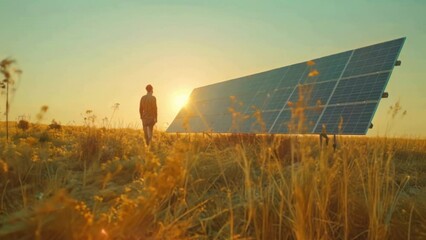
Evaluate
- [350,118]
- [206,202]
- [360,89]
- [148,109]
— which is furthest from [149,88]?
[206,202]

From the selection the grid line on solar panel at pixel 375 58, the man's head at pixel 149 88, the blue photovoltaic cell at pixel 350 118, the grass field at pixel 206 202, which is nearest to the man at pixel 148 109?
the man's head at pixel 149 88

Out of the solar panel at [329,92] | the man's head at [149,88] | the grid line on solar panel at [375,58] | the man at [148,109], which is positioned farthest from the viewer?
the grid line on solar panel at [375,58]

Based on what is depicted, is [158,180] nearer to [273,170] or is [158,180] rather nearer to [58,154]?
[273,170]

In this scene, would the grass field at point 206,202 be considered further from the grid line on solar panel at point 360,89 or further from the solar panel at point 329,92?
the grid line on solar panel at point 360,89

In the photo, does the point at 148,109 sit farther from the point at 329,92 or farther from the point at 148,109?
the point at 329,92

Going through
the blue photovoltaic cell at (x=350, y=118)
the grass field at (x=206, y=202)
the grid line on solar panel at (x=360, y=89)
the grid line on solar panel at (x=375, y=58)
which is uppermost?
the grid line on solar panel at (x=375, y=58)

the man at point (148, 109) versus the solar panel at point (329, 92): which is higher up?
the solar panel at point (329, 92)

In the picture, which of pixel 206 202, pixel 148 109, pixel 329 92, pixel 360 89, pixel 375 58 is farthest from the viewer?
pixel 329 92

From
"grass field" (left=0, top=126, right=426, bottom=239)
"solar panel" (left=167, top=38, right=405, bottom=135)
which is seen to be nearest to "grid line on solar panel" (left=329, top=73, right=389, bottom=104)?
"solar panel" (left=167, top=38, right=405, bottom=135)

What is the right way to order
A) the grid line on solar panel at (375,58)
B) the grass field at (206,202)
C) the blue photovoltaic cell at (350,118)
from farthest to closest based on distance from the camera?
1. the grid line on solar panel at (375,58)
2. the blue photovoltaic cell at (350,118)
3. the grass field at (206,202)

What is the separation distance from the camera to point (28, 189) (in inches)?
152

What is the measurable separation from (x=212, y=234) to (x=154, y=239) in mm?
720

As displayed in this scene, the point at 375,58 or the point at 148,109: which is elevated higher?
the point at 375,58

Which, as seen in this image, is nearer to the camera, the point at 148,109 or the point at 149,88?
the point at 148,109
